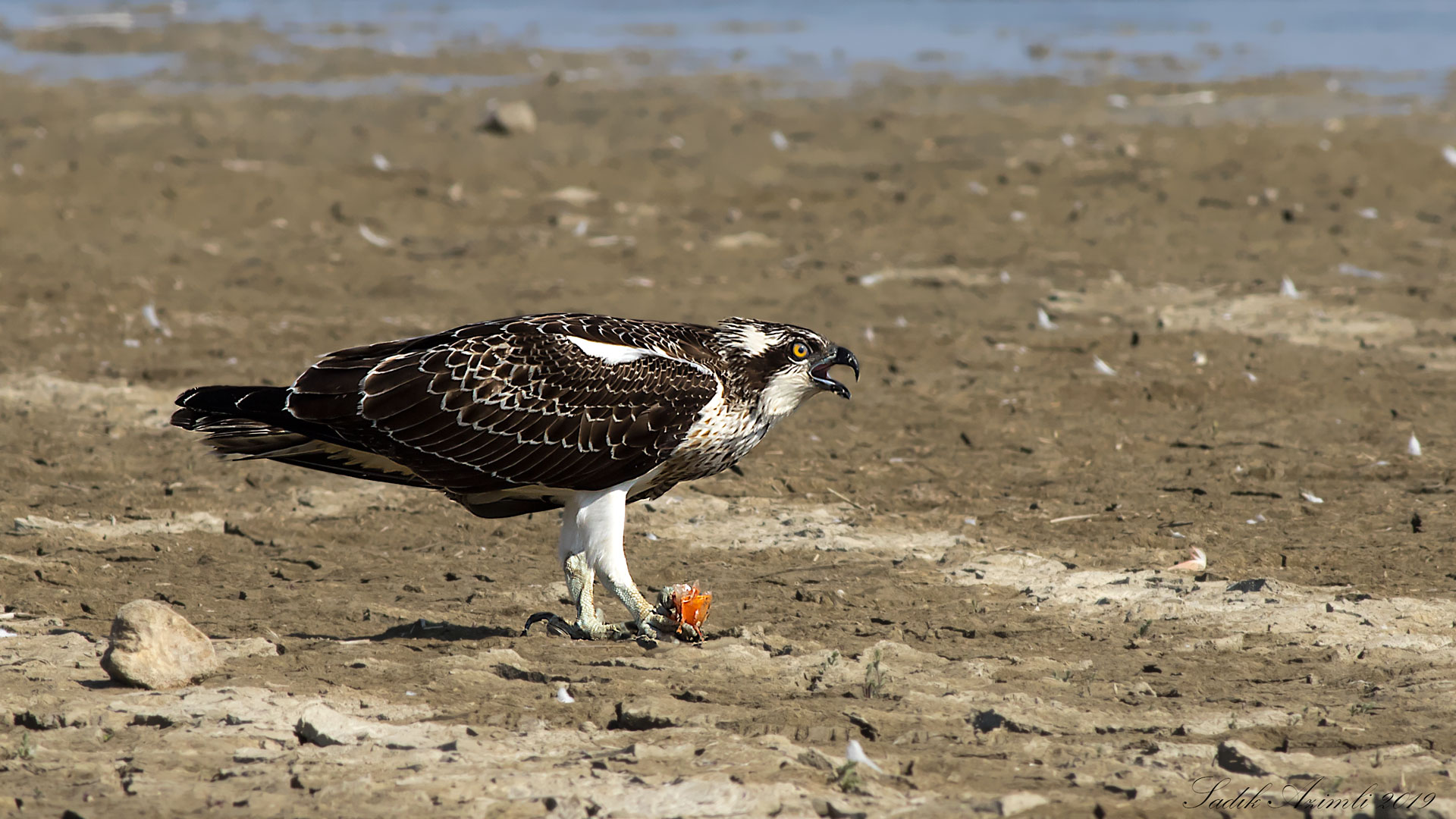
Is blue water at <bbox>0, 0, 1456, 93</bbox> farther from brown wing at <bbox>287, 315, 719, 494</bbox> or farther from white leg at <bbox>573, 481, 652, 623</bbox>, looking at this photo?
white leg at <bbox>573, 481, 652, 623</bbox>

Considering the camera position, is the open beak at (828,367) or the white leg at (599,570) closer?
the white leg at (599,570)

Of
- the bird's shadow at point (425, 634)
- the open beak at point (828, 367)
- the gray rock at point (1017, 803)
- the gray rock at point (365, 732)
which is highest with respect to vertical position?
the open beak at point (828, 367)

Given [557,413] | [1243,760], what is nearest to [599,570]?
[557,413]

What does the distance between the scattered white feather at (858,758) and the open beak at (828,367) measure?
1.95 metres

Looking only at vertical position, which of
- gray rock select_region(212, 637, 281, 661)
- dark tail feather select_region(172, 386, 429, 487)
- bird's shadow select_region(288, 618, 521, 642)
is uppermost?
dark tail feather select_region(172, 386, 429, 487)

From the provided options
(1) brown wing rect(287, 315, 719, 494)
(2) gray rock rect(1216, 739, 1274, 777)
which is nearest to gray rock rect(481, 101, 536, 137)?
(1) brown wing rect(287, 315, 719, 494)

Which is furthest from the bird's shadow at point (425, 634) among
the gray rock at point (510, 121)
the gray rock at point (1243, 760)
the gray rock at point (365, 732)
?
the gray rock at point (510, 121)

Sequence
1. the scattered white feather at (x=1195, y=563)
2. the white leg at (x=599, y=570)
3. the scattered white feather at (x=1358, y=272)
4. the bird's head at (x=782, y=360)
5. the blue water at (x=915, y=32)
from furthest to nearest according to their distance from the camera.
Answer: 1. the blue water at (x=915, y=32)
2. the scattered white feather at (x=1358, y=272)
3. the scattered white feather at (x=1195, y=563)
4. the bird's head at (x=782, y=360)
5. the white leg at (x=599, y=570)

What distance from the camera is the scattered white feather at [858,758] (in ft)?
14.9

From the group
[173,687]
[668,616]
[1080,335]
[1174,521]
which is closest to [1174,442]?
[1174,521]

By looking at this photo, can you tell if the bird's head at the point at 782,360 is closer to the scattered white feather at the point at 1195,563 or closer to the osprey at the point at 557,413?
the osprey at the point at 557,413

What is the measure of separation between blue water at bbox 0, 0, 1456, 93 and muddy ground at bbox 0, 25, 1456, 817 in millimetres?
5136

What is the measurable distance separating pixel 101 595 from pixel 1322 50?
2322cm

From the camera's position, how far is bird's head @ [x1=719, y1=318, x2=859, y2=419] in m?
6.24
